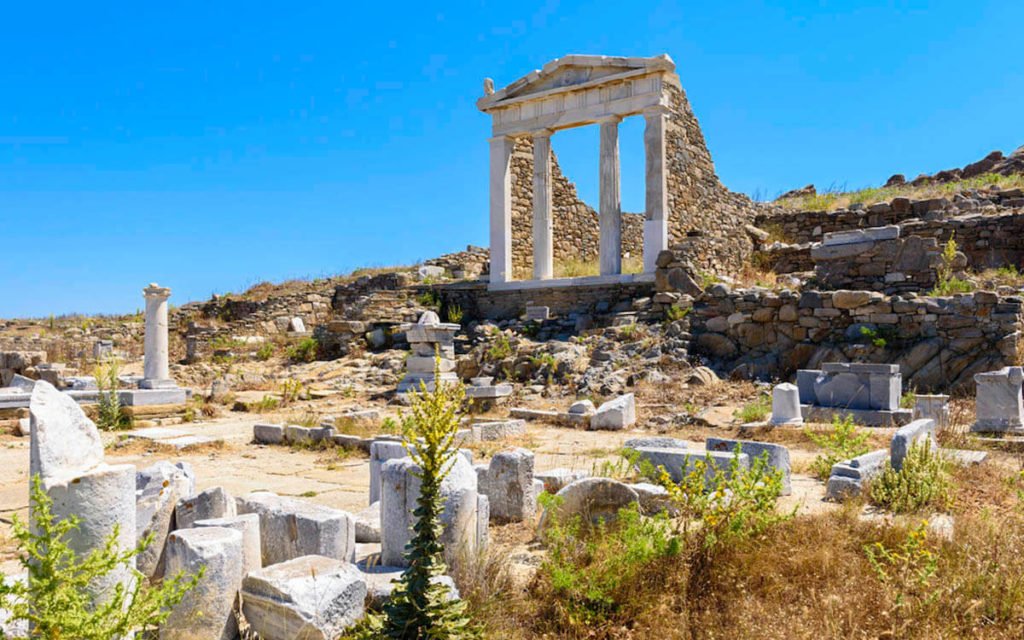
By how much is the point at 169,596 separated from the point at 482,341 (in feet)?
46.0

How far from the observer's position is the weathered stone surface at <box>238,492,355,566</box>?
4125mm

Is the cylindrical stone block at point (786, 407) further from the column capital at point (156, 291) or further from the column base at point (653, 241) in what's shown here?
the column capital at point (156, 291)

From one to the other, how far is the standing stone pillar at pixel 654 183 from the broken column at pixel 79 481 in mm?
15704

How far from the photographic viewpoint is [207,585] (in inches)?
137

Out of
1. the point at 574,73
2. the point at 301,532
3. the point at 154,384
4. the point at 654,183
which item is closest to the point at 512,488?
the point at 301,532

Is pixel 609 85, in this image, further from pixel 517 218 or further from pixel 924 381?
pixel 924 381

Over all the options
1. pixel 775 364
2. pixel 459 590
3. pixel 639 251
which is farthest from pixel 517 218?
pixel 459 590

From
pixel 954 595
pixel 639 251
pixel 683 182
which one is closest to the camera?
pixel 954 595

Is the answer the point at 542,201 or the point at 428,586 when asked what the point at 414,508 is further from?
the point at 542,201

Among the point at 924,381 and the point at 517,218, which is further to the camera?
the point at 517,218

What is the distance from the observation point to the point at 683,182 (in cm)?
2183

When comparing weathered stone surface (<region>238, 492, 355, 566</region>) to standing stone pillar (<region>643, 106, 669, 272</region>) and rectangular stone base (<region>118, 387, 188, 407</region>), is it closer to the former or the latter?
rectangular stone base (<region>118, 387, 188, 407</region>)

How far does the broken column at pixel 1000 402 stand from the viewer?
833cm

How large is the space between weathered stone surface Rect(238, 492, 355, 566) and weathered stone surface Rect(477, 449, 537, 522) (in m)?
1.30
